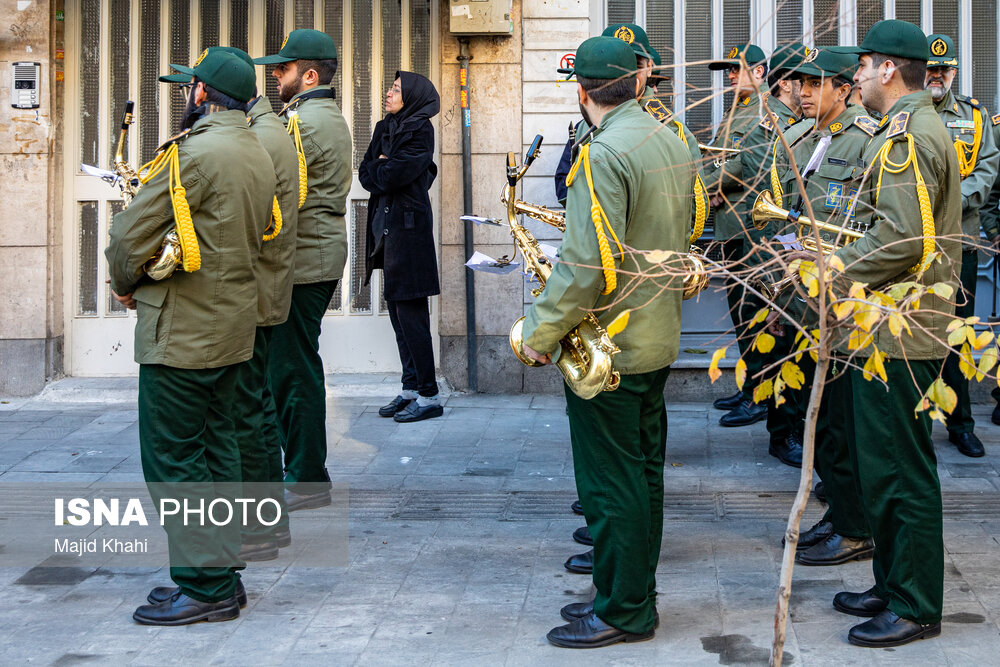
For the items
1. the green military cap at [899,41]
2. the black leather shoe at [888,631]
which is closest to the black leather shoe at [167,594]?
the black leather shoe at [888,631]

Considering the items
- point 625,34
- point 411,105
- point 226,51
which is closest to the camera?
point 226,51

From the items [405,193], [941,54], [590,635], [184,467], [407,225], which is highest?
[941,54]

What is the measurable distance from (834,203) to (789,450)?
225 cm

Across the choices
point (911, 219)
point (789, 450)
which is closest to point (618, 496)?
point (911, 219)

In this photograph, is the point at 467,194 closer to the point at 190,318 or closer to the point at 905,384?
the point at 190,318

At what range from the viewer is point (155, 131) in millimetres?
9312

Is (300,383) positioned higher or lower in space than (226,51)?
lower

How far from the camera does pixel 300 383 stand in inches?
249

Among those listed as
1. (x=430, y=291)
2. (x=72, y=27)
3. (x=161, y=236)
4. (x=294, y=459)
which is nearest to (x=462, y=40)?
(x=430, y=291)

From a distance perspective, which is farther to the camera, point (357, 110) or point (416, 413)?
point (357, 110)

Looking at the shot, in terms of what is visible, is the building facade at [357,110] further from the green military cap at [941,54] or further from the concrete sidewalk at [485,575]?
the green military cap at [941,54]

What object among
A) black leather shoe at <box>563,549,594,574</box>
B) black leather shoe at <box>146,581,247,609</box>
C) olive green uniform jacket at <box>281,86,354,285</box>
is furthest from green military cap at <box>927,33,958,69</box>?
black leather shoe at <box>146,581,247,609</box>

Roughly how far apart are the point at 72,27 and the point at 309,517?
4940 millimetres

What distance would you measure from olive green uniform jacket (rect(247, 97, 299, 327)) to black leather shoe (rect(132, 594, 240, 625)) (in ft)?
4.48
